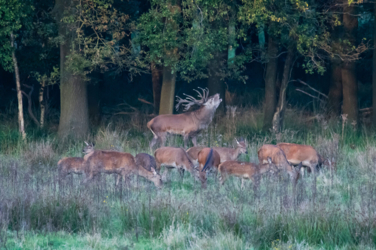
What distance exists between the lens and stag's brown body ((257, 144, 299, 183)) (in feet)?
29.6

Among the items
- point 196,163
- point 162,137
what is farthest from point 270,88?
point 196,163

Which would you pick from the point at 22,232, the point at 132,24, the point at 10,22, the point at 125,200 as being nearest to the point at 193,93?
the point at 132,24

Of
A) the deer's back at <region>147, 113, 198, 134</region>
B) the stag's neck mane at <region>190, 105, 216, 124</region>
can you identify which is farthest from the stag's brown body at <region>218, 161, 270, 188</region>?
the stag's neck mane at <region>190, 105, 216, 124</region>

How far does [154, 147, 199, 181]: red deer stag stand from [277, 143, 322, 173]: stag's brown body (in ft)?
5.90

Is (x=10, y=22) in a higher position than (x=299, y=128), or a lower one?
higher

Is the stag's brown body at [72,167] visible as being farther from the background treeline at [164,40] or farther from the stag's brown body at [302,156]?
the background treeline at [164,40]

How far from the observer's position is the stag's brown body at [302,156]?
9.60m

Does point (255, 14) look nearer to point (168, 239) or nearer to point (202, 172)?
point (202, 172)

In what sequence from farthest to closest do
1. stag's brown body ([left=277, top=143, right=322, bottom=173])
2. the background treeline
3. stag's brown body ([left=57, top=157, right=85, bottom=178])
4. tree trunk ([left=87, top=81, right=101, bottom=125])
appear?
tree trunk ([left=87, top=81, right=101, bottom=125]) < the background treeline < stag's brown body ([left=277, top=143, right=322, bottom=173]) < stag's brown body ([left=57, top=157, right=85, bottom=178])

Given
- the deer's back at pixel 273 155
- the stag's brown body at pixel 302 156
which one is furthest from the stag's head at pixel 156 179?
the stag's brown body at pixel 302 156

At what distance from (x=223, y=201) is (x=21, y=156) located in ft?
19.5

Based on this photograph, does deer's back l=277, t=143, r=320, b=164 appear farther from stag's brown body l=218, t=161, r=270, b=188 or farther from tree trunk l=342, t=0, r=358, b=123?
tree trunk l=342, t=0, r=358, b=123

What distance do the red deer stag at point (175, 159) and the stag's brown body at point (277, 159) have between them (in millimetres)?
1318

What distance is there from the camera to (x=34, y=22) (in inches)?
599
